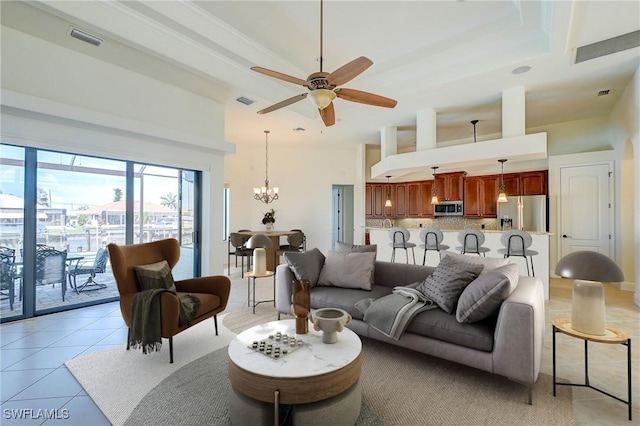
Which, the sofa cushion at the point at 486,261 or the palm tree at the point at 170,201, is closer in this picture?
the sofa cushion at the point at 486,261

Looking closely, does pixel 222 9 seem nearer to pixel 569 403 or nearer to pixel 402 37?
pixel 402 37

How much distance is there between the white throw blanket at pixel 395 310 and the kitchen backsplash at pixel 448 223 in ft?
16.3

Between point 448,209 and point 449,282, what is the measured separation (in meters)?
5.94

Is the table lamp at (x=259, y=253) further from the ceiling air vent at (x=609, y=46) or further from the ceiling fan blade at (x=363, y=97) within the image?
the ceiling air vent at (x=609, y=46)

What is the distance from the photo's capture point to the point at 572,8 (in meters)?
2.83

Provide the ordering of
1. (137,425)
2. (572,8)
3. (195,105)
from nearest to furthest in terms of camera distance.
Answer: (137,425) < (572,8) < (195,105)

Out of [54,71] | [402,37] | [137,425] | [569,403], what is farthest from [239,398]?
[402,37]

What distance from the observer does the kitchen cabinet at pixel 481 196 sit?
747 centimetres

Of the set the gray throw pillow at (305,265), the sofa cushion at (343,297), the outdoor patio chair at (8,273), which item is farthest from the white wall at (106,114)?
the sofa cushion at (343,297)

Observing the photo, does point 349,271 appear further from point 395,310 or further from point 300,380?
point 300,380

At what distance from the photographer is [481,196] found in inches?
301

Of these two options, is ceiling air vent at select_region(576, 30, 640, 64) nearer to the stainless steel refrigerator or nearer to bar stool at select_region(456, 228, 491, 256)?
bar stool at select_region(456, 228, 491, 256)

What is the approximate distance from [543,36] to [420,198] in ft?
17.7

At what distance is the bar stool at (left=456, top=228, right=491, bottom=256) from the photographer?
16.4 ft
